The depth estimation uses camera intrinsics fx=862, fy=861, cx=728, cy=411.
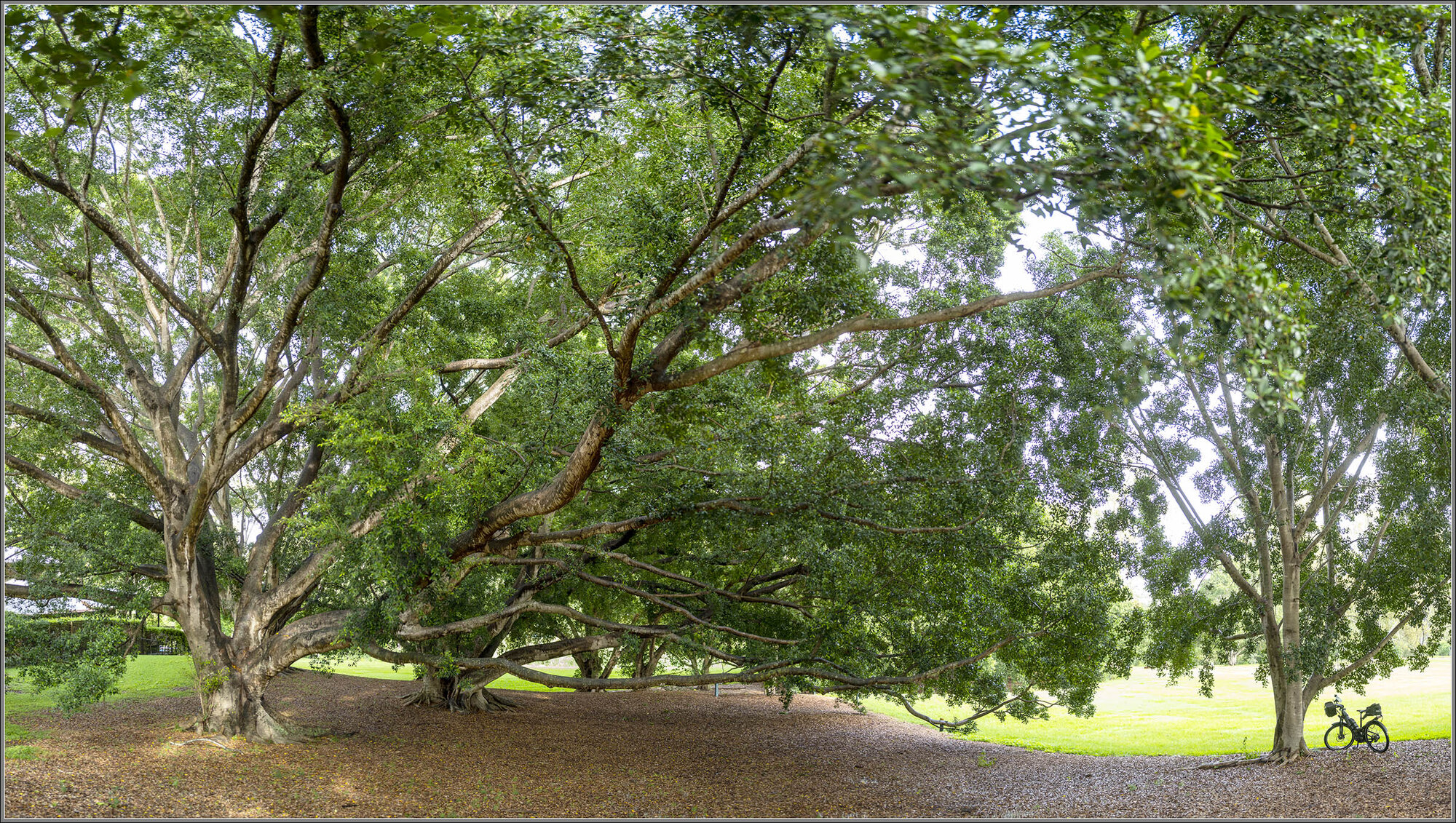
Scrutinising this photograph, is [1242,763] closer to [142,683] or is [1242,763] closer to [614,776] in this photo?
[614,776]

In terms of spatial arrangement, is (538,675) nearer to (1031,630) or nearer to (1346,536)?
(1031,630)

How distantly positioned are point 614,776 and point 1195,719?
18.6 m

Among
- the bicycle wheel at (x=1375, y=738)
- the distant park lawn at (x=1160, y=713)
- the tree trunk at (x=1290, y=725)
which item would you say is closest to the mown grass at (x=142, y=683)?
the distant park lawn at (x=1160, y=713)

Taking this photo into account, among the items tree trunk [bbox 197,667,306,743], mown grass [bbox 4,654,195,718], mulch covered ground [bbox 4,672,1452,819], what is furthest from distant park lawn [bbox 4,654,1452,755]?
tree trunk [bbox 197,667,306,743]

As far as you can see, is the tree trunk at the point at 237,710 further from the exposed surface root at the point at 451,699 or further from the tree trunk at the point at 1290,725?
the tree trunk at the point at 1290,725

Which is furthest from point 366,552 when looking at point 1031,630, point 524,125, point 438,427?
point 1031,630

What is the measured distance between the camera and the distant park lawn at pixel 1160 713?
15.6 meters

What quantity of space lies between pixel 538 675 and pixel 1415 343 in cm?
1055

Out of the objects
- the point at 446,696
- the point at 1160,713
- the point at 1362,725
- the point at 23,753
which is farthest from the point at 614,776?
the point at 1160,713

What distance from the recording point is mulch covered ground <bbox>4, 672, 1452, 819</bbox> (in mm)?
8406

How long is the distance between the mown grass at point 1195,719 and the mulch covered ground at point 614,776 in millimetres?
2869

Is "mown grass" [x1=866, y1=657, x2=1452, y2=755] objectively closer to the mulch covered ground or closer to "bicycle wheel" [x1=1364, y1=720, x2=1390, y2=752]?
"bicycle wheel" [x1=1364, y1=720, x2=1390, y2=752]

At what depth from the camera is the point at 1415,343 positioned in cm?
962

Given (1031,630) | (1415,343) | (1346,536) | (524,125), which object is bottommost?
(1031,630)
